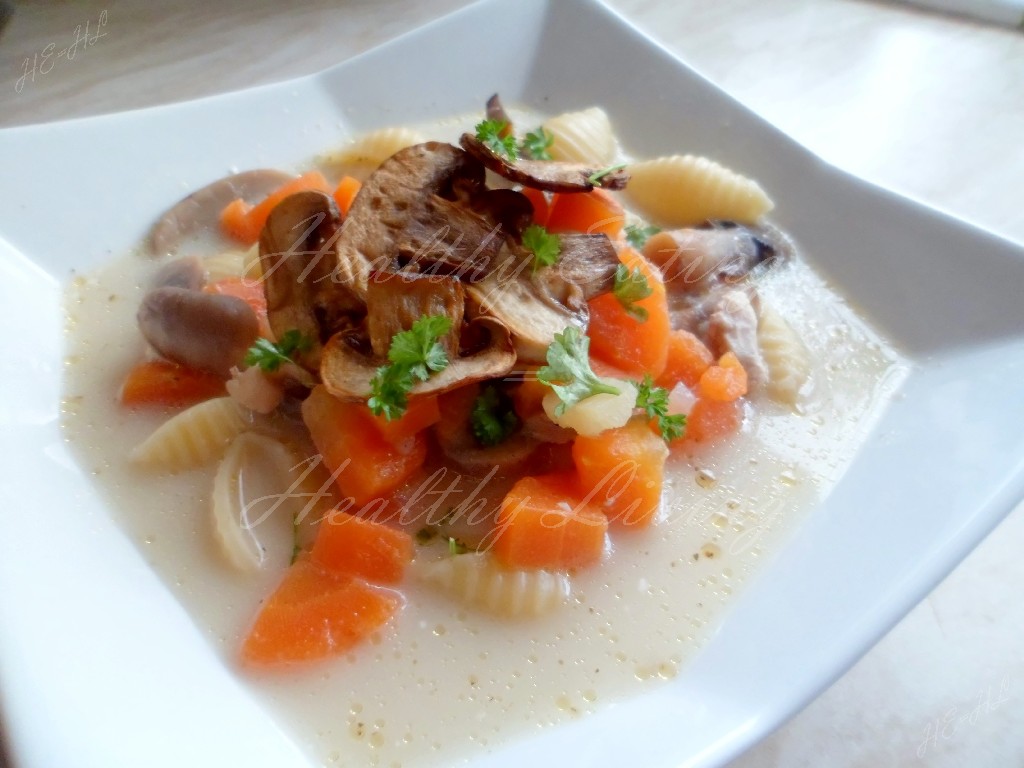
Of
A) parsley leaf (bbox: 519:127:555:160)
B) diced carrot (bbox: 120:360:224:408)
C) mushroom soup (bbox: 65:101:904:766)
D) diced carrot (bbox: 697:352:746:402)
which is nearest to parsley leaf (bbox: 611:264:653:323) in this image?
mushroom soup (bbox: 65:101:904:766)

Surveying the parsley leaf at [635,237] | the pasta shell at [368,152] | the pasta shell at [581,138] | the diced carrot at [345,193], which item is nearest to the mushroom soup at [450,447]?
the parsley leaf at [635,237]

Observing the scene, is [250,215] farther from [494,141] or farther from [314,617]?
[314,617]

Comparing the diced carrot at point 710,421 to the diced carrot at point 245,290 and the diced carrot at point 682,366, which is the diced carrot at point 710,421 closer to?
the diced carrot at point 682,366

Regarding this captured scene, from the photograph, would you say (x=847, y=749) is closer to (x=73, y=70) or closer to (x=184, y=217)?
(x=184, y=217)

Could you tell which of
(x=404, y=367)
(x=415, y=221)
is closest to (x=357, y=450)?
(x=404, y=367)

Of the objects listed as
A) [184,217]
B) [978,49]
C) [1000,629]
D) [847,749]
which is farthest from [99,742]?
[978,49]

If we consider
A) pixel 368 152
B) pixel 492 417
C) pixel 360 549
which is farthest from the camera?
pixel 368 152
